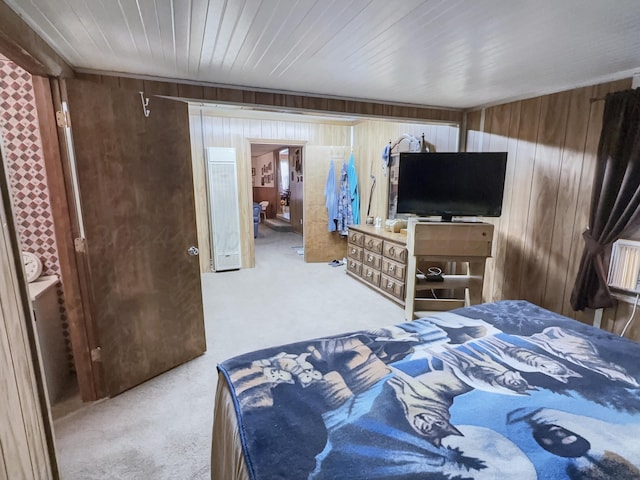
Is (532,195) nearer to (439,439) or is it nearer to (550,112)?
(550,112)

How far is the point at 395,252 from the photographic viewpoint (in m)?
3.76

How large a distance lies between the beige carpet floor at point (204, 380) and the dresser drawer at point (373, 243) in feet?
1.81

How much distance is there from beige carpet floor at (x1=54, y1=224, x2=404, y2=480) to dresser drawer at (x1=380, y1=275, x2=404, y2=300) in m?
0.13

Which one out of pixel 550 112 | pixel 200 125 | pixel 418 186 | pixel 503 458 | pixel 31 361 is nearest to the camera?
pixel 503 458

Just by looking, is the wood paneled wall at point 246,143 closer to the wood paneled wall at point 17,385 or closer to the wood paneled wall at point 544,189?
the wood paneled wall at point 544,189

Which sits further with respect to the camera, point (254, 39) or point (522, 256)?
point (522, 256)

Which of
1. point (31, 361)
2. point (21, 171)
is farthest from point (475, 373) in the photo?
point (21, 171)

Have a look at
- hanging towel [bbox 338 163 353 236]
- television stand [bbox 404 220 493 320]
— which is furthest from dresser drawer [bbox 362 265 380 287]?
hanging towel [bbox 338 163 353 236]

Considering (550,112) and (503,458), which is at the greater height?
(550,112)

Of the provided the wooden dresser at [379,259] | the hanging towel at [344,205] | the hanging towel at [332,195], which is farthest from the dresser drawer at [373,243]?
the hanging towel at [332,195]

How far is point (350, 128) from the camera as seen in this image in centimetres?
569

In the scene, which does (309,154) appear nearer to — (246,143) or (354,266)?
(246,143)

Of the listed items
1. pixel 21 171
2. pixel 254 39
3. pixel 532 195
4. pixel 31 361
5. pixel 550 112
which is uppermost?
pixel 254 39

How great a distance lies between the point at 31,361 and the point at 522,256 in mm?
3604
